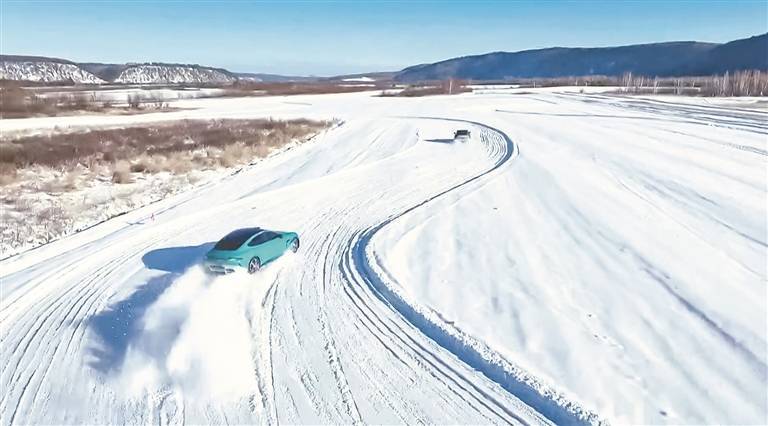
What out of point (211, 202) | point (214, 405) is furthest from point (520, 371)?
point (211, 202)

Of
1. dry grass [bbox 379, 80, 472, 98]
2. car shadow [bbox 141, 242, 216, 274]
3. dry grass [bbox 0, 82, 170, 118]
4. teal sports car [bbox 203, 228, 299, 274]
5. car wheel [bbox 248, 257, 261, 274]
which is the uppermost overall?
dry grass [bbox 379, 80, 472, 98]

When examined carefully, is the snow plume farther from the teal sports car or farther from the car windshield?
the car windshield

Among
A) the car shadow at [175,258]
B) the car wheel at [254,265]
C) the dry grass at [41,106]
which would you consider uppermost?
the dry grass at [41,106]

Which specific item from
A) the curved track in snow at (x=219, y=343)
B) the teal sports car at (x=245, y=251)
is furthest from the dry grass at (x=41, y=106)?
the teal sports car at (x=245, y=251)

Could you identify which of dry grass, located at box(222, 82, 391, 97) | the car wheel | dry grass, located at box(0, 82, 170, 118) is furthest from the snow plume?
dry grass, located at box(222, 82, 391, 97)

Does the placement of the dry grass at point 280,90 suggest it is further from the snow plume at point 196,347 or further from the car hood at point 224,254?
the snow plume at point 196,347

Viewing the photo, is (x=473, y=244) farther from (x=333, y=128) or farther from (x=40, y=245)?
(x=333, y=128)

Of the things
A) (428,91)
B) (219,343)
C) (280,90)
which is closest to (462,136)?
(219,343)
